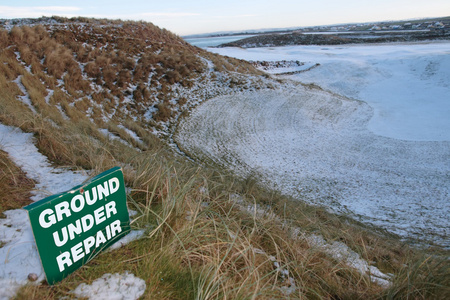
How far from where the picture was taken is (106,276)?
197cm

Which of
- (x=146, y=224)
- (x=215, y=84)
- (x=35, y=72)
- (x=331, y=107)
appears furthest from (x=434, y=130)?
(x=35, y=72)

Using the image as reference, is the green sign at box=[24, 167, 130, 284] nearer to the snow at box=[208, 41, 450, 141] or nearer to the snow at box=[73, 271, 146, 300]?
the snow at box=[73, 271, 146, 300]

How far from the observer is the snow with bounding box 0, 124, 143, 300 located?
72.4 inches

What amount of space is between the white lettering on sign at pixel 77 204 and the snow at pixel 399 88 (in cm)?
1474

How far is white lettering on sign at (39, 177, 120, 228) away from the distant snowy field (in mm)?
5708

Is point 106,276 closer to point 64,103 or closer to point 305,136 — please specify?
point 64,103

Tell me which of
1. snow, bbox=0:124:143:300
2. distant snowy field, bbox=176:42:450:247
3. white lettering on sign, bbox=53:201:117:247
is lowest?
distant snowy field, bbox=176:42:450:247

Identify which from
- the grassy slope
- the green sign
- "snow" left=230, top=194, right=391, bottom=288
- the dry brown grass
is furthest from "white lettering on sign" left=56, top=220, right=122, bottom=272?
"snow" left=230, top=194, right=391, bottom=288

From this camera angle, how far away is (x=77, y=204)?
187 cm

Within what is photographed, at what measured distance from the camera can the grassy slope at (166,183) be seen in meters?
2.21

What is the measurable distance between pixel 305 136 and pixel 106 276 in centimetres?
1249

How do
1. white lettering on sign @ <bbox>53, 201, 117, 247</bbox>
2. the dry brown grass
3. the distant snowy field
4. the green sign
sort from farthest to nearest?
the distant snowy field
the dry brown grass
white lettering on sign @ <bbox>53, 201, 117, 247</bbox>
the green sign

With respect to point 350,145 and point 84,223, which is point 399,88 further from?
point 84,223

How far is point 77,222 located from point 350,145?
12.6 m
